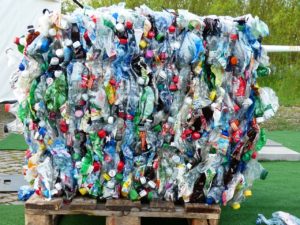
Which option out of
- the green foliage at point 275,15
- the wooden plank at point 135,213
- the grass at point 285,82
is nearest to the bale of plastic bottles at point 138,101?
the wooden plank at point 135,213

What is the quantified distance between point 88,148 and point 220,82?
1.01 meters

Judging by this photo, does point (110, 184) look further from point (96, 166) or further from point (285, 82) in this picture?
point (285, 82)

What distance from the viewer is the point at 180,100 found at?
422 centimetres

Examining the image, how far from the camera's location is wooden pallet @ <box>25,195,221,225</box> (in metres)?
4.20

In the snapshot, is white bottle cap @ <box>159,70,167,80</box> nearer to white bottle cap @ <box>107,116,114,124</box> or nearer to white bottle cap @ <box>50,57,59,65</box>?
white bottle cap @ <box>107,116,114,124</box>

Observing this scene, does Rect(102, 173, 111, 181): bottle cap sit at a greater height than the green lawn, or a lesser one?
greater

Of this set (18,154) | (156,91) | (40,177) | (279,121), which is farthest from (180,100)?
(279,121)

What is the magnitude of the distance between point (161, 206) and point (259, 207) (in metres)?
1.50

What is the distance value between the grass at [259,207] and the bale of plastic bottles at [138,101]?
688 millimetres

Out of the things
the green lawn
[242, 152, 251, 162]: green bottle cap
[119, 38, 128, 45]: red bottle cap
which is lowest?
the green lawn

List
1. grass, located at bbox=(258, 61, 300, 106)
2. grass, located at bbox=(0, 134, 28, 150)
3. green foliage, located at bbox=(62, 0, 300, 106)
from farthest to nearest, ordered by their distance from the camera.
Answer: green foliage, located at bbox=(62, 0, 300, 106)
grass, located at bbox=(258, 61, 300, 106)
grass, located at bbox=(0, 134, 28, 150)

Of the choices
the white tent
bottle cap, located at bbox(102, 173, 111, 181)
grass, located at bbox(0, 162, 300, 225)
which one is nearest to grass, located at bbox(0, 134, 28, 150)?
the white tent

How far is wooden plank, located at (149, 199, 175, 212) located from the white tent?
805 centimetres

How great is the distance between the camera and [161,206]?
4215 millimetres
